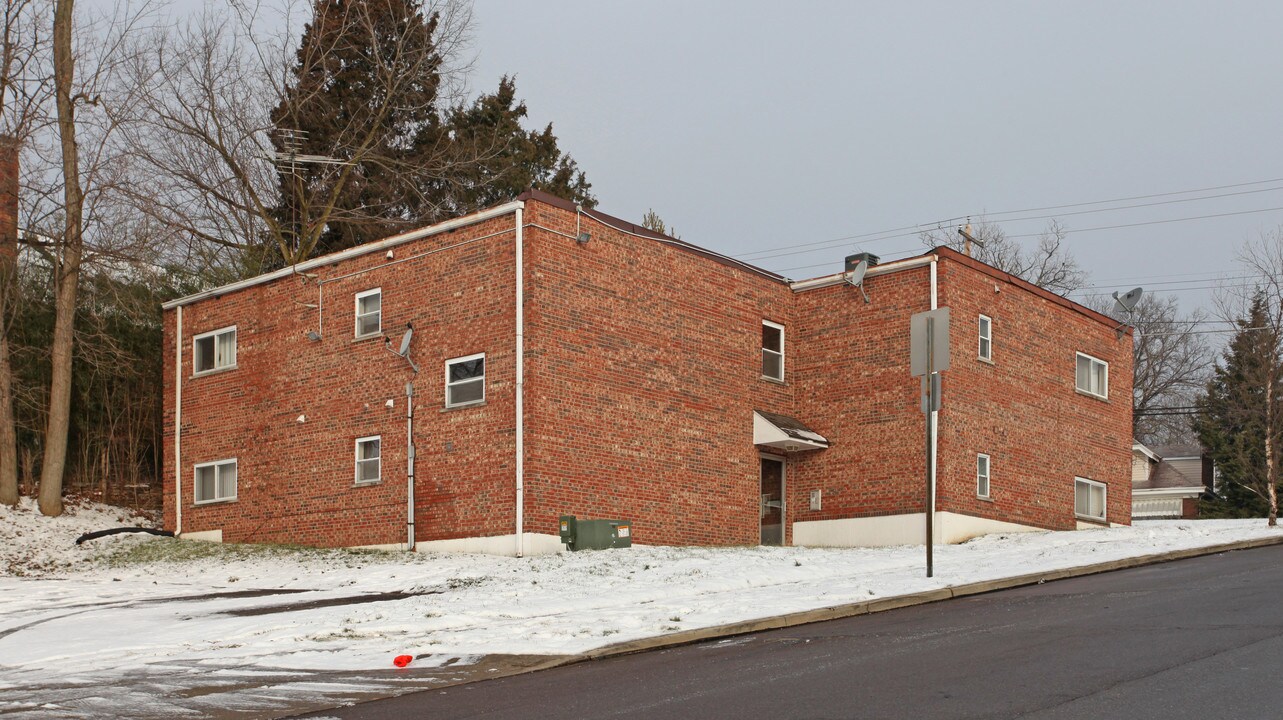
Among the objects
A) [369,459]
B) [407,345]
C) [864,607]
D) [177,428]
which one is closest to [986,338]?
[407,345]

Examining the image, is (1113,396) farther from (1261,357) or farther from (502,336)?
(502,336)

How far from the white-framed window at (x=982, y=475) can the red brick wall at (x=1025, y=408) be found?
14 cm

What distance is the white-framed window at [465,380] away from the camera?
24094 mm

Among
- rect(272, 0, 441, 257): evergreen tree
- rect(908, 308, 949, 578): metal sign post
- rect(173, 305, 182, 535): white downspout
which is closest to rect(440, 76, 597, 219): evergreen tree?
rect(272, 0, 441, 257): evergreen tree

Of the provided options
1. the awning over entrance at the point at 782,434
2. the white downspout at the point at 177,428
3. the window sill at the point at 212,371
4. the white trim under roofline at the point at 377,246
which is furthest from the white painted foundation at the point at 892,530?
the white downspout at the point at 177,428

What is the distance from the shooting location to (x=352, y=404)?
26438 mm

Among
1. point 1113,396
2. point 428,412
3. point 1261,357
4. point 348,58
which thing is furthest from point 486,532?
point 348,58

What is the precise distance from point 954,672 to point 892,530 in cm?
1653

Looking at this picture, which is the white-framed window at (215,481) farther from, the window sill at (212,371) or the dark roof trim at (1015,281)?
the dark roof trim at (1015,281)

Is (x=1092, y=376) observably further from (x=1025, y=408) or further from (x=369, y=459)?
(x=369, y=459)

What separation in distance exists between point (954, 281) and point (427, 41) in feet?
73.6

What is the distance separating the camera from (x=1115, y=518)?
31734mm

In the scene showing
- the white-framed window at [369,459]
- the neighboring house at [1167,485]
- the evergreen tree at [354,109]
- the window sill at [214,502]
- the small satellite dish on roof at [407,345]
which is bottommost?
the neighboring house at [1167,485]

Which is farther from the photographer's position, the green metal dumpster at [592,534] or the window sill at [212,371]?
the window sill at [212,371]
